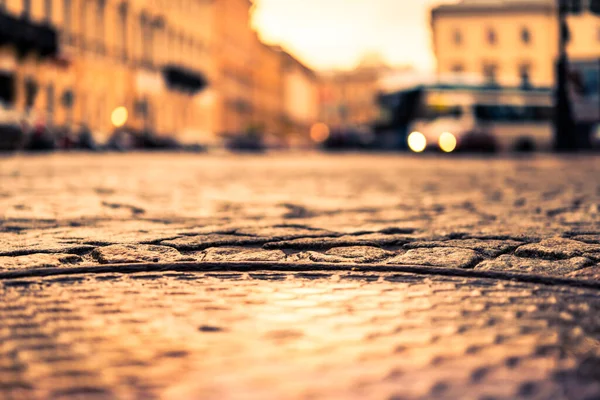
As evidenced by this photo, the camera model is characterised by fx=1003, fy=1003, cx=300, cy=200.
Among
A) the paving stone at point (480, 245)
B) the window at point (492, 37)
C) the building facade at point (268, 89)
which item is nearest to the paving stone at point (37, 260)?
the paving stone at point (480, 245)

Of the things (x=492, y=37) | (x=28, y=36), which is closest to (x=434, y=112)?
(x=28, y=36)

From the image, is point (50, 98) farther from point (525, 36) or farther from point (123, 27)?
point (525, 36)

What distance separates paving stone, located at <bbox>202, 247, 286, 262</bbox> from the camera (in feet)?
14.5

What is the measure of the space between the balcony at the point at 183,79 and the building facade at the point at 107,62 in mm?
57

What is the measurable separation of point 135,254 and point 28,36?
3103 cm

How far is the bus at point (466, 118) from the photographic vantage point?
36688mm

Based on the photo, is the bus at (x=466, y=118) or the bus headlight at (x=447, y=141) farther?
the bus at (x=466, y=118)

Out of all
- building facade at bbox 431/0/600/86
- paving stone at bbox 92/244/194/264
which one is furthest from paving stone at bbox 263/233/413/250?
building facade at bbox 431/0/600/86

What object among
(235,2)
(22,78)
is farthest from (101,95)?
(235,2)

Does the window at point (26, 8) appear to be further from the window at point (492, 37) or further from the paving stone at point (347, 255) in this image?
the window at point (492, 37)

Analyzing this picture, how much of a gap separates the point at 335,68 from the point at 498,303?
157172 millimetres

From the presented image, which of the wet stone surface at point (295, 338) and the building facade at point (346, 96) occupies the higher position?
the building facade at point (346, 96)

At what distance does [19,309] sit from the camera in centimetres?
309

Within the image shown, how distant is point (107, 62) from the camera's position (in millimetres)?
42844
